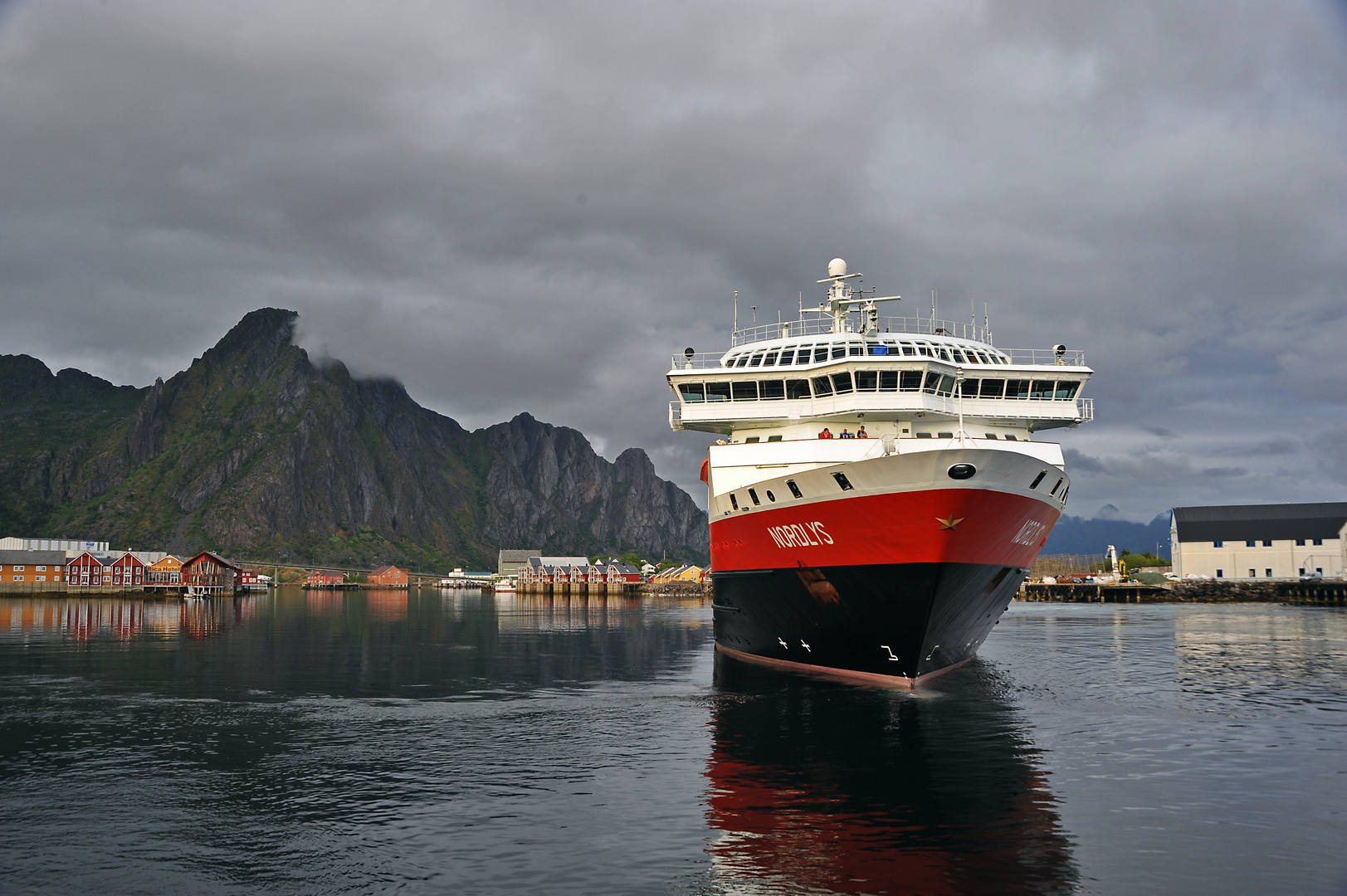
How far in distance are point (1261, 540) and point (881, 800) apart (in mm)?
141775

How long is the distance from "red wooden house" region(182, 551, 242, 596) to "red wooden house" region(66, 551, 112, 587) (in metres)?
13.1

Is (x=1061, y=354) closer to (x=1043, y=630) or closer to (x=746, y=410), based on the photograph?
(x=746, y=410)

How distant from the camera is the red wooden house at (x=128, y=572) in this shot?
14600 cm

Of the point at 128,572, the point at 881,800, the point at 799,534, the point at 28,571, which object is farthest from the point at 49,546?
the point at 881,800

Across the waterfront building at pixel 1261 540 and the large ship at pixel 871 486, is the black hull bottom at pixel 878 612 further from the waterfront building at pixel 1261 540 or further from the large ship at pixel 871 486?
the waterfront building at pixel 1261 540

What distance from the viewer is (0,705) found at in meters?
26.8

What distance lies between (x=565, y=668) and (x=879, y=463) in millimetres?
22064

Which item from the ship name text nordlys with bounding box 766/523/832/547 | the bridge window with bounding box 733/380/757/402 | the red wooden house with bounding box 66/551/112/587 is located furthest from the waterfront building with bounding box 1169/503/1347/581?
the red wooden house with bounding box 66/551/112/587

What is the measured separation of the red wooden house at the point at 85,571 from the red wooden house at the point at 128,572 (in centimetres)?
188

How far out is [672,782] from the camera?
17.3 m

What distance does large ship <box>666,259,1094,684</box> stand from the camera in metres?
23.6

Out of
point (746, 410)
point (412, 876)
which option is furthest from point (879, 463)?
point (412, 876)

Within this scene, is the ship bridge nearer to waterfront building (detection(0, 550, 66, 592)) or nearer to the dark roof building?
the dark roof building

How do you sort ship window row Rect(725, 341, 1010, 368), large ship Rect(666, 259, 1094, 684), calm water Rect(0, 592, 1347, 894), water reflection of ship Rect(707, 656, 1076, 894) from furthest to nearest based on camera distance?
1. ship window row Rect(725, 341, 1010, 368)
2. large ship Rect(666, 259, 1094, 684)
3. calm water Rect(0, 592, 1347, 894)
4. water reflection of ship Rect(707, 656, 1076, 894)
